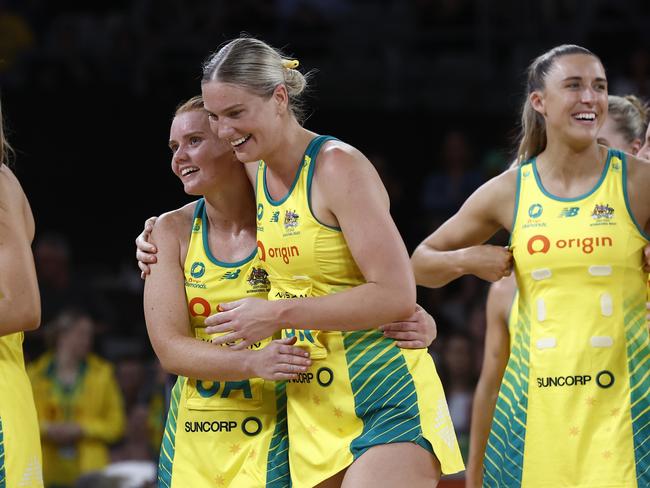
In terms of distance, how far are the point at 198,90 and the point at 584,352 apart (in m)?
5.13

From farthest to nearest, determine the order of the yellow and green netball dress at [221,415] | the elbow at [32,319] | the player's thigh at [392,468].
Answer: the yellow and green netball dress at [221,415]
the elbow at [32,319]
the player's thigh at [392,468]

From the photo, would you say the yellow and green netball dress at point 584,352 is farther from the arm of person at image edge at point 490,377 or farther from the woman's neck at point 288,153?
the woman's neck at point 288,153

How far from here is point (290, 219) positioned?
3.21 metres

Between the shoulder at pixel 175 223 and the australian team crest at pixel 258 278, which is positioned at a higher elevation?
the shoulder at pixel 175 223

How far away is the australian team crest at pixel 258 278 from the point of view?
11.2 ft

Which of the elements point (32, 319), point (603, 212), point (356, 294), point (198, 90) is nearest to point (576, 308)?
point (603, 212)

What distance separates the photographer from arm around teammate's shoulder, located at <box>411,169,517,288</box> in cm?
366

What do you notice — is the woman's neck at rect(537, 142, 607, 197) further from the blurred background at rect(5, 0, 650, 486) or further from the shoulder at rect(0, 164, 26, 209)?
the blurred background at rect(5, 0, 650, 486)

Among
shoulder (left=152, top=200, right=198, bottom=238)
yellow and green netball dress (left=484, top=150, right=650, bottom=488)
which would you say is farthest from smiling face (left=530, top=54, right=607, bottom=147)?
shoulder (left=152, top=200, right=198, bottom=238)

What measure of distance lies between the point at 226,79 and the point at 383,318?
786 mm

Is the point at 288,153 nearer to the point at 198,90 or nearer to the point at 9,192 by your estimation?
the point at 9,192

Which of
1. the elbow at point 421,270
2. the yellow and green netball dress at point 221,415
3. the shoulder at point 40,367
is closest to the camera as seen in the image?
the yellow and green netball dress at point 221,415

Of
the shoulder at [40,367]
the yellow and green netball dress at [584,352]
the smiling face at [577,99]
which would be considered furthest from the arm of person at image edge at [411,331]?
the shoulder at [40,367]

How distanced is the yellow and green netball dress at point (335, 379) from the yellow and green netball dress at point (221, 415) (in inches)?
5.2
